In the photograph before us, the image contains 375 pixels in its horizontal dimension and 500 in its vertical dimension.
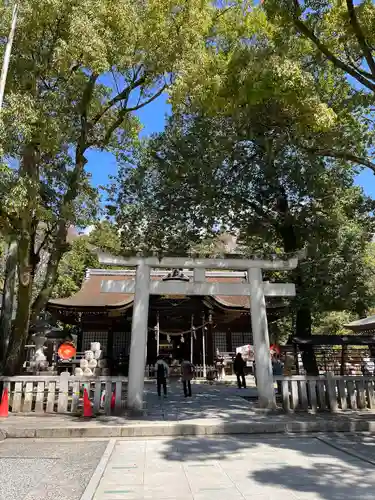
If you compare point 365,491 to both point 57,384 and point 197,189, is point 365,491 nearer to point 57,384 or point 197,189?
point 57,384

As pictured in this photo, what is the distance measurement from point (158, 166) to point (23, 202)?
181 inches

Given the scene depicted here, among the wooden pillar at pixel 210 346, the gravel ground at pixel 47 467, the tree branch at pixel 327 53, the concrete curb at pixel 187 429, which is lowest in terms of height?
the gravel ground at pixel 47 467

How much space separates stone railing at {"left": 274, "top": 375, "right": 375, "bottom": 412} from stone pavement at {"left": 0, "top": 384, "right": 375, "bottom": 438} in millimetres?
412

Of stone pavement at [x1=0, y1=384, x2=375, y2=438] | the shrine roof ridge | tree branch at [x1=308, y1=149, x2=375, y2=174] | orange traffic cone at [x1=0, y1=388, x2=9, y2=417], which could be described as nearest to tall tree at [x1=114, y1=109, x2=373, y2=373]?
tree branch at [x1=308, y1=149, x2=375, y2=174]

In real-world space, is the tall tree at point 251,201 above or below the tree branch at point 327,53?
below

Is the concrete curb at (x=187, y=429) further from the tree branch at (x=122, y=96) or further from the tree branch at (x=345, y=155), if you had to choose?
the tree branch at (x=122, y=96)

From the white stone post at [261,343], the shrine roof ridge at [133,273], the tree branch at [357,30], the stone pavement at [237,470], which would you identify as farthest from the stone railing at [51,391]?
the shrine roof ridge at [133,273]

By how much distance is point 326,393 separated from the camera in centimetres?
970

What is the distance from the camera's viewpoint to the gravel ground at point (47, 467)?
14.4 feet

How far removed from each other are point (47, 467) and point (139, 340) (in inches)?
169

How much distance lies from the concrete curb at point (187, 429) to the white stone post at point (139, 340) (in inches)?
60.2

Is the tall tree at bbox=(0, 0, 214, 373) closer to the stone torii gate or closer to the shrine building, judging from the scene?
the stone torii gate

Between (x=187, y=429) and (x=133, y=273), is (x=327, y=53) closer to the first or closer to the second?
(x=187, y=429)

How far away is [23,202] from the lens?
27.7 feet
